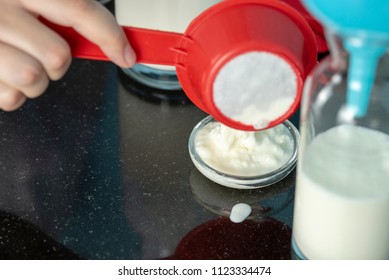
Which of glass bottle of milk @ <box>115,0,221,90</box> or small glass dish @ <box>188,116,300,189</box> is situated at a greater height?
glass bottle of milk @ <box>115,0,221,90</box>

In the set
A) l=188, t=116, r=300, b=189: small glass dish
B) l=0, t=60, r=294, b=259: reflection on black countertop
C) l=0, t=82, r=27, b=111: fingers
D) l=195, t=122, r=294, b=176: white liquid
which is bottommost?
l=0, t=60, r=294, b=259: reflection on black countertop

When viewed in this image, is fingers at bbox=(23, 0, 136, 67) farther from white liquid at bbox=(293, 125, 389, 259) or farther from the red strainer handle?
white liquid at bbox=(293, 125, 389, 259)

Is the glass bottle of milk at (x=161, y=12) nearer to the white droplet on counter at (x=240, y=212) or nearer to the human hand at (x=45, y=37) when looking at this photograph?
the human hand at (x=45, y=37)

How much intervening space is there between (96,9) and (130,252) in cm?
25

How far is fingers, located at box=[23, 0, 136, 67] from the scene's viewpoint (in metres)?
0.72

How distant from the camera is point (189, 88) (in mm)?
733

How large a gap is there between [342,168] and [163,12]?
0.32 meters

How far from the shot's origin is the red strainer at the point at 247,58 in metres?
0.65

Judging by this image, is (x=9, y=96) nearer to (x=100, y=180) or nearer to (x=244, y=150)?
(x=100, y=180)

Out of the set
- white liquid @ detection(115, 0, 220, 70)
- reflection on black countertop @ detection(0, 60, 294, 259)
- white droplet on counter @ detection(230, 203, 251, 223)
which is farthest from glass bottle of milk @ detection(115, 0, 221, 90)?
white droplet on counter @ detection(230, 203, 251, 223)

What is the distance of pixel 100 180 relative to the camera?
796 millimetres

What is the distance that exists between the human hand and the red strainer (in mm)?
70

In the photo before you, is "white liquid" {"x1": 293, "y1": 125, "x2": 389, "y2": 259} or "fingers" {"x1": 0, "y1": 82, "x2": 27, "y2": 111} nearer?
"white liquid" {"x1": 293, "y1": 125, "x2": 389, "y2": 259}

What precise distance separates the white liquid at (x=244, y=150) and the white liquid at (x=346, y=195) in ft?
0.37
